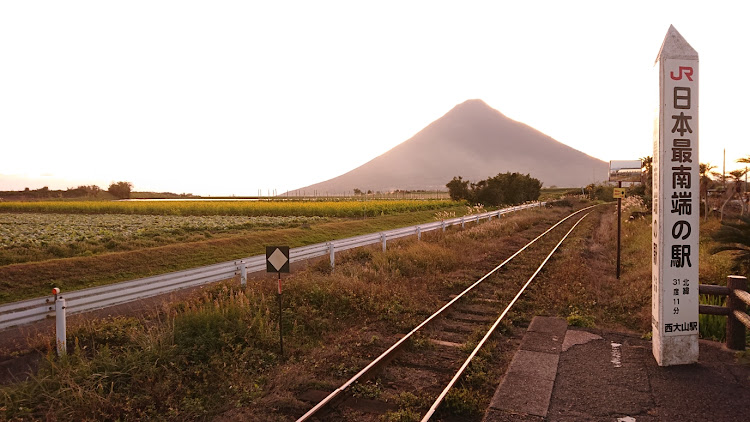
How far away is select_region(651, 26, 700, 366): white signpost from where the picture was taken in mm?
6445

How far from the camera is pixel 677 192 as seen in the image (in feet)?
21.3

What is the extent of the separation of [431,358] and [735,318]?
5.09 metres

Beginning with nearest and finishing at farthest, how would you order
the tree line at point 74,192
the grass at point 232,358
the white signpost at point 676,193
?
the grass at point 232,358
the white signpost at point 676,193
the tree line at point 74,192

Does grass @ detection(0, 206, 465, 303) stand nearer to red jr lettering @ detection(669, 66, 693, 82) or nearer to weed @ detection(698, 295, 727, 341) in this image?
red jr lettering @ detection(669, 66, 693, 82)

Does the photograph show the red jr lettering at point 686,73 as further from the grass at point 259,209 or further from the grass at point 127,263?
the grass at point 259,209

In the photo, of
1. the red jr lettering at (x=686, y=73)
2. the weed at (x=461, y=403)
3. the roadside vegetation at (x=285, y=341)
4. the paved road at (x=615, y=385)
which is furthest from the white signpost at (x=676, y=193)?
the weed at (x=461, y=403)

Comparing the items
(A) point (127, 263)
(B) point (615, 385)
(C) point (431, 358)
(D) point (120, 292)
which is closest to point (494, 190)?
(A) point (127, 263)

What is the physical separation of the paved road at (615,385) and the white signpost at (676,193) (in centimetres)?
57

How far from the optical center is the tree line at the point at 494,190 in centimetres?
5644

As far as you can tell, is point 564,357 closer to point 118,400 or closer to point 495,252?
point 118,400

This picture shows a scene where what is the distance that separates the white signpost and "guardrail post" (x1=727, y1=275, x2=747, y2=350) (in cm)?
98

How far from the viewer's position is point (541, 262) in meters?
15.8

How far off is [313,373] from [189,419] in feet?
6.21

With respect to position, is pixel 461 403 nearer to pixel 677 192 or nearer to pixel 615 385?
pixel 615 385
